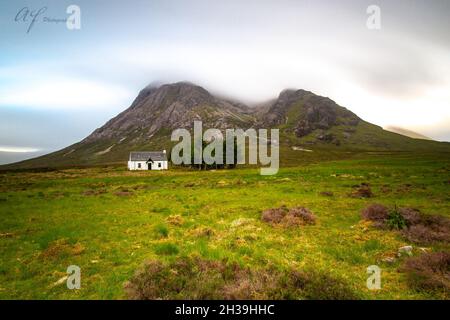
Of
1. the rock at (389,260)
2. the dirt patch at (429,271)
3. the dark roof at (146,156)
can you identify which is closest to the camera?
the dirt patch at (429,271)

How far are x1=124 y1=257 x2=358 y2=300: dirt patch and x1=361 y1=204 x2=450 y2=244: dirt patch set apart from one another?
8.37m

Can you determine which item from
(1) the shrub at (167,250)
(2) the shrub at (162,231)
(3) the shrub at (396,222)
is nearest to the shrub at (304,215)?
(3) the shrub at (396,222)

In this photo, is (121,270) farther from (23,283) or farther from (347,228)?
(347,228)

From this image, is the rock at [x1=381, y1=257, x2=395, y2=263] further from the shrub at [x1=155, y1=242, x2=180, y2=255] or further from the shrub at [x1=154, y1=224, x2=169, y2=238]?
the shrub at [x1=154, y1=224, x2=169, y2=238]

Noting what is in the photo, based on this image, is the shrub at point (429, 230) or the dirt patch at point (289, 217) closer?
the shrub at point (429, 230)

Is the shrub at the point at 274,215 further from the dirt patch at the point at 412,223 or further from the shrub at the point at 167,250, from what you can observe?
the shrub at the point at 167,250

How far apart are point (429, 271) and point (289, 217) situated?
9220 mm

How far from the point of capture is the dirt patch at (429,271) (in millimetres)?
8787

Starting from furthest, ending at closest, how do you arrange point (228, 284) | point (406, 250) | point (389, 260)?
point (406, 250)
point (389, 260)
point (228, 284)

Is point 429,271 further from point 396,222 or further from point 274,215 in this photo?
point 274,215

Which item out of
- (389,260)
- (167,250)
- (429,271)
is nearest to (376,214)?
(389,260)

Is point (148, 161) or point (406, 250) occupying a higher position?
point (148, 161)

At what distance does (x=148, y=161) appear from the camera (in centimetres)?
12125

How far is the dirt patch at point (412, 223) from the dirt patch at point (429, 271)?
3873 mm
